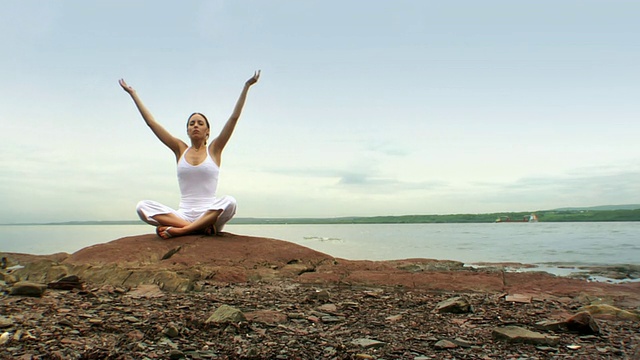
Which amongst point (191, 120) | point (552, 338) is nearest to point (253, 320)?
point (552, 338)

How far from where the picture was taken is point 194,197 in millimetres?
7395

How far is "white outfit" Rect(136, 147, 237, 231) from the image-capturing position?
7070 millimetres

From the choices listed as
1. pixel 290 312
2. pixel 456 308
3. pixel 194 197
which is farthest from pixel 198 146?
pixel 456 308

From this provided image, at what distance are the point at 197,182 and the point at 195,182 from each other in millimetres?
37

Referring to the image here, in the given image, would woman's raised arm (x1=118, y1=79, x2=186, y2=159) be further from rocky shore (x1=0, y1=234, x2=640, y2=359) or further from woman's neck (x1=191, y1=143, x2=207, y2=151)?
rocky shore (x1=0, y1=234, x2=640, y2=359)

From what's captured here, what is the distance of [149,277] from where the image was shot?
5.03 meters

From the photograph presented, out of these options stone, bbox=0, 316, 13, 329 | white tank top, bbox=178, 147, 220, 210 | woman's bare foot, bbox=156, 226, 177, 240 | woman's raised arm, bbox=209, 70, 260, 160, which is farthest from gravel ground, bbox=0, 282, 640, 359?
woman's raised arm, bbox=209, 70, 260, 160

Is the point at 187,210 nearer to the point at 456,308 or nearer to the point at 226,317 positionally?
the point at 226,317

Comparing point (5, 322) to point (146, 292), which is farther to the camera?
point (146, 292)

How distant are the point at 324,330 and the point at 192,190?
188 inches

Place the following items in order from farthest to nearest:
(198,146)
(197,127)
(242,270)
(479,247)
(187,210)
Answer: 1. (479,247)
2. (198,146)
3. (197,127)
4. (187,210)
5. (242,270)

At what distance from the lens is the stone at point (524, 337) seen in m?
2.94

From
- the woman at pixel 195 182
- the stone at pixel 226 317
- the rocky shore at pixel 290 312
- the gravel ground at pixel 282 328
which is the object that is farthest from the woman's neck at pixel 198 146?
the stone at pixel 226 317

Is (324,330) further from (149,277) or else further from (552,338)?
(149,277)
